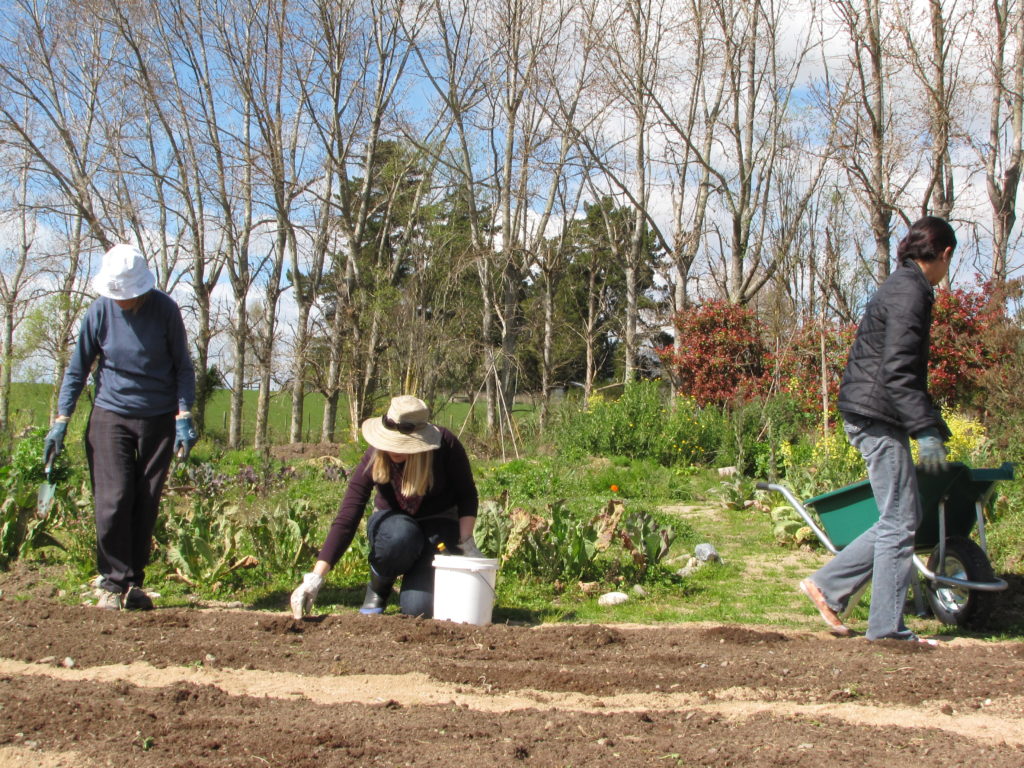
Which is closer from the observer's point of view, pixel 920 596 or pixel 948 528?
pixel 948 528

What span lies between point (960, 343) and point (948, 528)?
8674 mm

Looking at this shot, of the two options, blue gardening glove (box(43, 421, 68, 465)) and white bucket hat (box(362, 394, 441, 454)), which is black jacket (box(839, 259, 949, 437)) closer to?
white bucket hat (box(362, 394, 441, 454))

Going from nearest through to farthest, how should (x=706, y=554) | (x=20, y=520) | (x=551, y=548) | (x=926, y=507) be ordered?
1. (x=926, y=507)
2. (x=551, y=548)
3. (x=20, y=520)
4. (x=706, y=554)

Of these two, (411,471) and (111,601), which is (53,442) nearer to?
(111,601)

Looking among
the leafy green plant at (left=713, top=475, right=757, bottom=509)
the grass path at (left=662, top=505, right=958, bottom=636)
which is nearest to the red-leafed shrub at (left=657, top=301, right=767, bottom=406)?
the leafy green plant at (left=713, top=475, right=757, bottom=509)

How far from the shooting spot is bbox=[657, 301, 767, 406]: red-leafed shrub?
15.1 m

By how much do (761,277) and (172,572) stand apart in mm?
14299

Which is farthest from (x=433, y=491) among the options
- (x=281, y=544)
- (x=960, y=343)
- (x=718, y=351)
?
(x=718, y=351)

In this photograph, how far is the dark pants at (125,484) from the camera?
168 inches

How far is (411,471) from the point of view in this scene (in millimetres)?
4121

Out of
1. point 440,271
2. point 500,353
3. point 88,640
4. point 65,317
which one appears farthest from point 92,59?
point 88,640

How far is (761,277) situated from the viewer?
56.5 ft

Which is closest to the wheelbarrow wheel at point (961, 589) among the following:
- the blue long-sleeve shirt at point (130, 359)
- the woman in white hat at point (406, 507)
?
the woman in white hat at point (406, 507)

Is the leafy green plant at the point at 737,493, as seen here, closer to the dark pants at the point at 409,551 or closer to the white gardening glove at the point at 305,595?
the dark pants at the point at 409,551
